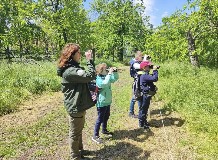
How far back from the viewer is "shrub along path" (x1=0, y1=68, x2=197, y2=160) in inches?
262

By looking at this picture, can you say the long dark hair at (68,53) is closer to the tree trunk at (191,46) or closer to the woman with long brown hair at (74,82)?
the woman with long brown hair at (74,82)

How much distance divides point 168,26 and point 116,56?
18.1 metres

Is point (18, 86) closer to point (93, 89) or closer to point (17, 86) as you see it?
point (17, 86)

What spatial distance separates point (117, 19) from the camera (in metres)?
36.3

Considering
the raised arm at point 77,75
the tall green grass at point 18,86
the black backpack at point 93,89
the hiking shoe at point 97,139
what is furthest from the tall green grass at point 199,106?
the tall green grass at point 18,86

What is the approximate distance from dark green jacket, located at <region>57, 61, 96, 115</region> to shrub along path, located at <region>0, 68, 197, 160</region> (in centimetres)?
164

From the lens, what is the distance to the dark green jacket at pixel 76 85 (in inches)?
212

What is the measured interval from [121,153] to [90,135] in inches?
62.0

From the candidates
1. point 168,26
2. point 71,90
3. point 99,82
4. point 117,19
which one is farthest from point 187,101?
point 117,19

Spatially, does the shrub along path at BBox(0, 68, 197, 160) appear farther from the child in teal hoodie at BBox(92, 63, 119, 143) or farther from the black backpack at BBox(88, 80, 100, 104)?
the black backpack at BBox(88, 80, 100, 104)

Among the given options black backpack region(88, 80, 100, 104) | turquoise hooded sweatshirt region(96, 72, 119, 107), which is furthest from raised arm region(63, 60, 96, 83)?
turquoise hooded sweatshirt region(96, 72, 119, 107)

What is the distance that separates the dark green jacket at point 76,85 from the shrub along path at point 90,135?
164cm

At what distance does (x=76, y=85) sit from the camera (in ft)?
18.3

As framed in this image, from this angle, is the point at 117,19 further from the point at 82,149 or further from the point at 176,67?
the point at 82,149
